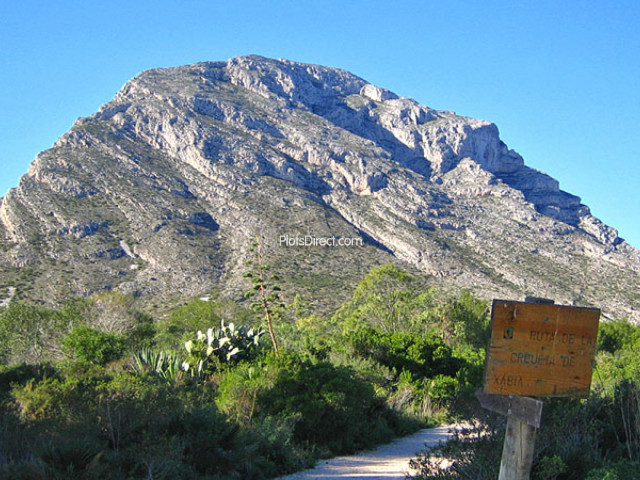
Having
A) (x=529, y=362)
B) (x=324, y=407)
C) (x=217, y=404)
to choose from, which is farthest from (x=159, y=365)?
(x=529, y=362)

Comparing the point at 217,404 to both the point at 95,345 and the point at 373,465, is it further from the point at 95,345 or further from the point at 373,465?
the point at 95,345

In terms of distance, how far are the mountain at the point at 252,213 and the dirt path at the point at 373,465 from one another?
43734mm

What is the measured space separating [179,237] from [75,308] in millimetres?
37978

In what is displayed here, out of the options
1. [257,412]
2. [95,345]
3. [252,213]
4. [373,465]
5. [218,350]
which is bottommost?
[373,465]

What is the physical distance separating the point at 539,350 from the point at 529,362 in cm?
13

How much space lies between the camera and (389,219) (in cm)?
8250

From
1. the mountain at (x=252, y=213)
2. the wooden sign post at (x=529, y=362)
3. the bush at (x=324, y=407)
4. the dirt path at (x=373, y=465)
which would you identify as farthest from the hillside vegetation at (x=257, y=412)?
the mountain at (x=252, y=213)

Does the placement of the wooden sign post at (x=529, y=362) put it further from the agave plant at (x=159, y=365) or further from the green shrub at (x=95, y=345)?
the green shrub at (x=95, y=345)

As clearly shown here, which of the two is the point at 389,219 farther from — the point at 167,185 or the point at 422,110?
the point at 422,110

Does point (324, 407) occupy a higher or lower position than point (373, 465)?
higher

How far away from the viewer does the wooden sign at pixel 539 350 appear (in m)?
4.05

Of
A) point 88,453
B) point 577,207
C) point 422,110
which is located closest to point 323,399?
point 88,453

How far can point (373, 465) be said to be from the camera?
25.8 feet

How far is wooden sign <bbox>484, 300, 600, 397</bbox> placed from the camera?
13.3 ft
